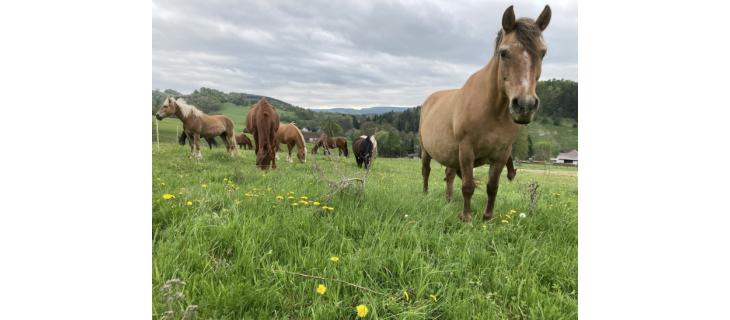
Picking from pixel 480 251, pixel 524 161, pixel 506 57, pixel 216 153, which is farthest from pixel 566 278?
pixel 216 153

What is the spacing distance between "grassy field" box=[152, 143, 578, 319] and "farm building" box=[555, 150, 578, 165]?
0.35 ft

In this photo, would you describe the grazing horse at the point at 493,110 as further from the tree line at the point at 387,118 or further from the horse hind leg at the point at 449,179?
the tree line at the point at 387,118

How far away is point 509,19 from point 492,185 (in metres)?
1.68

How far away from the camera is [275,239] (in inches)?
76.0

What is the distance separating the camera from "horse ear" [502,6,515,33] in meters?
2.23

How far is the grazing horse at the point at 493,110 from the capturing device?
2.10m

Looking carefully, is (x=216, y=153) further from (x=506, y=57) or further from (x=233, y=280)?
(x=506, y=57)

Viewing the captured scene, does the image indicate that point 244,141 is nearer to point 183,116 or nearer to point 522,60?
point 183,116

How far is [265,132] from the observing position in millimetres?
4824

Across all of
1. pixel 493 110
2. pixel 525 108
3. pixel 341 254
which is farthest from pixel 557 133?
pixel 341 254

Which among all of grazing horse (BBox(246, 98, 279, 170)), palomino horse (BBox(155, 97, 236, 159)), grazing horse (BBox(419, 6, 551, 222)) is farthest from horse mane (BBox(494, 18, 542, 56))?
grazing horse (BBox(246, 98, 279, 170))

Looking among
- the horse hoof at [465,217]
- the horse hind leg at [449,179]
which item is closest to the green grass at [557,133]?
the horse hoof at [465,217]

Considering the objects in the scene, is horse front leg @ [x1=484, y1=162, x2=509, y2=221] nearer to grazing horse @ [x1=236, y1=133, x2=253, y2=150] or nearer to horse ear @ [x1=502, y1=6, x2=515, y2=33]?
horse ear @ [x1=502, y1=6, x2=515, y2=33]
